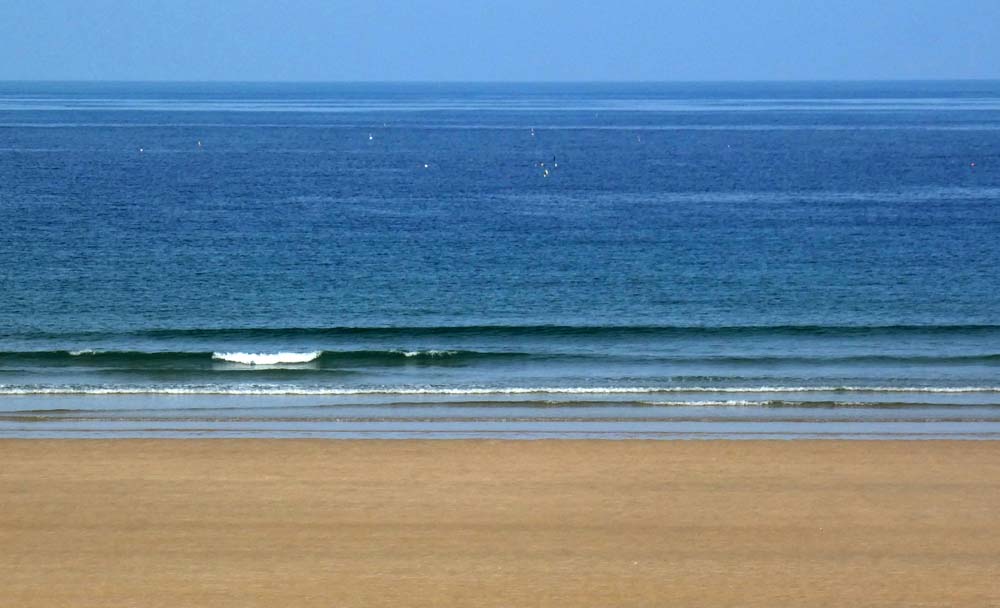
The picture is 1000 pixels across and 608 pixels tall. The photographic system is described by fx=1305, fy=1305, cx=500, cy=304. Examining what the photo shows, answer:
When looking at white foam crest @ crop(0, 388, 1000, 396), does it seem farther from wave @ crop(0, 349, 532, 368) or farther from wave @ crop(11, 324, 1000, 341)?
wave @ crop(11, 324, 1000, 341)

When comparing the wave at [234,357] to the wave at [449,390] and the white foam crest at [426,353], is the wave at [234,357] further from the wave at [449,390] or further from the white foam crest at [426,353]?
the wave at [449,390]

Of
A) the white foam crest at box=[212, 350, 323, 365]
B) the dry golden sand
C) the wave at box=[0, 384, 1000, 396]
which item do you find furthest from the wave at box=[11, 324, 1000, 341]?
the dry golden sand

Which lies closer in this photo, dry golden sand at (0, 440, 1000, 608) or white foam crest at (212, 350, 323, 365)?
dry golden sand at (0, 440, 1000, 608)

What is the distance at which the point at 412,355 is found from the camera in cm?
3378

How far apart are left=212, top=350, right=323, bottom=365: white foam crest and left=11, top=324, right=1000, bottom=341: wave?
2793mm

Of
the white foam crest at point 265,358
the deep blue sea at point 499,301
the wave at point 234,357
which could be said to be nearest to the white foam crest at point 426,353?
the wave at point 234,357

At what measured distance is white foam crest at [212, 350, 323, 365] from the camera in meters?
33.2

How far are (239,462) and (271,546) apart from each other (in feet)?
15.0

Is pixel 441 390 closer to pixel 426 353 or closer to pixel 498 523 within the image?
pixel 426 353

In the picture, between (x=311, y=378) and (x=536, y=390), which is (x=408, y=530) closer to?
(x=536, y=390)

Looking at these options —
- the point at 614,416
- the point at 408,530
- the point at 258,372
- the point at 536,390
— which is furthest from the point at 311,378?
the point at 408,530

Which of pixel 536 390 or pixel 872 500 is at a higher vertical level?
pixel 536 390

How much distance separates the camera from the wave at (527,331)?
120ft

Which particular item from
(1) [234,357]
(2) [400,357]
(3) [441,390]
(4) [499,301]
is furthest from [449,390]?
(4) [499,301]
